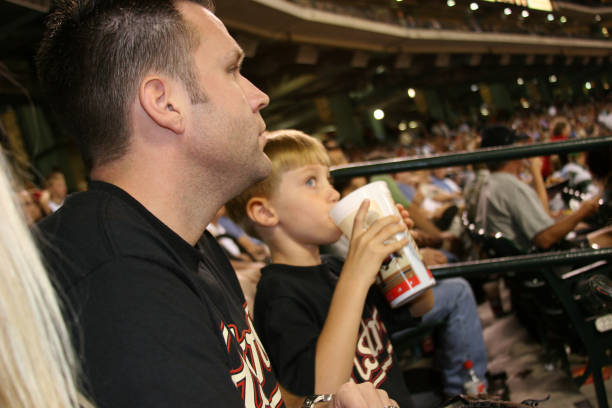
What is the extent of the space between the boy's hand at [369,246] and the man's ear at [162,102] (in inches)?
17.5

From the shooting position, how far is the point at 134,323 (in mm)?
532

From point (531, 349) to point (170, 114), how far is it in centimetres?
227

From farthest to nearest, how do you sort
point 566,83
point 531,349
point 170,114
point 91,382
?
point 566,83 → point 531,349 → point 170,114 → point 91,382

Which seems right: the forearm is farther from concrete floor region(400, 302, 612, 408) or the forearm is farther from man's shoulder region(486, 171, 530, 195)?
man's shoulder region(486, 171, 530, 195)

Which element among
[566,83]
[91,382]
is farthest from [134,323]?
[566,83]

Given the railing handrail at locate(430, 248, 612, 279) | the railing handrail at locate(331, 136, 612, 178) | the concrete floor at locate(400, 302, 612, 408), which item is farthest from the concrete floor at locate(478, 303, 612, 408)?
the railing handrail at locate(331, 136, 612, 178)

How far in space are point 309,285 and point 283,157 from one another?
15.1 inches

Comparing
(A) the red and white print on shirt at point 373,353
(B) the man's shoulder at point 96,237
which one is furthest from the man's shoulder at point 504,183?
(B) the man's shoulder at point 96,237

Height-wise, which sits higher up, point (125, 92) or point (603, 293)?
point (125, 92)

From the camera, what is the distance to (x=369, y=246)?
103cm

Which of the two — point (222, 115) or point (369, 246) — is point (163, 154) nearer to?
point (222, 115)

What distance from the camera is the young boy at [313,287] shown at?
1.03 m

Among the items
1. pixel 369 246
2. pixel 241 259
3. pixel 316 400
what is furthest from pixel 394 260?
pixel 241 259

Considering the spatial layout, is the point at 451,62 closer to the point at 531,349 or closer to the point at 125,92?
the point at 531,349
